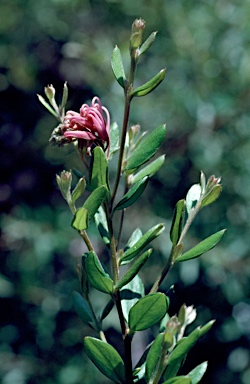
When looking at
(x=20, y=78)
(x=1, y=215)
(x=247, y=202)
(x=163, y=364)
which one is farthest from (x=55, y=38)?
(x=163, y=364)

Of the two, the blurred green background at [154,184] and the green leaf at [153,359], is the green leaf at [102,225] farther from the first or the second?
the blurred green background at [154,184]

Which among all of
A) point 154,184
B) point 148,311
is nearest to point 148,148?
point 148,311

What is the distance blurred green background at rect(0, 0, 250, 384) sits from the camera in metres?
1.63

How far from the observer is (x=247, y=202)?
5.33 ft

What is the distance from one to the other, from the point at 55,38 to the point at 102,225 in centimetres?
160

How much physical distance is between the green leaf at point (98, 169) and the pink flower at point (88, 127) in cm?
3

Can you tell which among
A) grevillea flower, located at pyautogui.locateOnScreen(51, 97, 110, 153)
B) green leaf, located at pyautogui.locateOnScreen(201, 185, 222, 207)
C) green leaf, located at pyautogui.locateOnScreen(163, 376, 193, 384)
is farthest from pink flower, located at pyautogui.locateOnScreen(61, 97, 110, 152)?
green leaf, located at pyautogui.locateOnScreen(163, 376, 193, 384)

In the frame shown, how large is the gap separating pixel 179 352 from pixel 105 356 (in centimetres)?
6

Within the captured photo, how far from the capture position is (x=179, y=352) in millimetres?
467

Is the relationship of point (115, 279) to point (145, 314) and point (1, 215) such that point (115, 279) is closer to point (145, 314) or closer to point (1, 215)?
point (145, 314)

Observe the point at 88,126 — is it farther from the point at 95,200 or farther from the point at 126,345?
the point at 126,345

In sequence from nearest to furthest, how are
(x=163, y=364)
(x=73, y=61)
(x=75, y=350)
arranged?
(x=163, y=364), (x=75, y=350), (x=73, y=61)

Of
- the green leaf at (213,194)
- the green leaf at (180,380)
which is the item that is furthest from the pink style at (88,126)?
the green leaf at (180,380)

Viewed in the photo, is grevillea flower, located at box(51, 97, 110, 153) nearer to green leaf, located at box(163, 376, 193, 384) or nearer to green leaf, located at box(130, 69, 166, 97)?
green leaf, located at box(130, 69, 166, 97)
